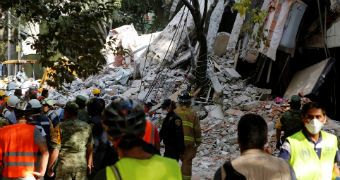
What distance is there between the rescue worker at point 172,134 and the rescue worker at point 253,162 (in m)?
2.91

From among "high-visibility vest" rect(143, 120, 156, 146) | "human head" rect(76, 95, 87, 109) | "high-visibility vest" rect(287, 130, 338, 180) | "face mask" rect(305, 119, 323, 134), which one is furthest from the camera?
"human head" rect(76, 95, 87, 109)

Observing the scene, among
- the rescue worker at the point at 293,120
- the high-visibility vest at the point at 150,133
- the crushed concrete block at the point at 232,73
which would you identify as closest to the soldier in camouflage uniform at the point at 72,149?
the high-visibility vest at the point at 150,133

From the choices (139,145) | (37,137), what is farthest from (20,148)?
(139,145)

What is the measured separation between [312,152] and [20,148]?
2752 millimetres

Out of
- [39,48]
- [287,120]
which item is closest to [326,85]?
[287,120]

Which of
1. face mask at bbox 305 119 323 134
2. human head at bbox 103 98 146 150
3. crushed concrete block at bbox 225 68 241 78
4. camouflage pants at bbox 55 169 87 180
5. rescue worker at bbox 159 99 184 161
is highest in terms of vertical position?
human head at bbox 103 98 146 150

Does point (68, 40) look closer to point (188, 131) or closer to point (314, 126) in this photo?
point (188, 131)

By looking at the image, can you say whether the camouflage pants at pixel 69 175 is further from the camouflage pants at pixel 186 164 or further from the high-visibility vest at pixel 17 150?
the camouflage pants at pixel 186 164

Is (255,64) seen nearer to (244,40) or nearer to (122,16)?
(244,40)

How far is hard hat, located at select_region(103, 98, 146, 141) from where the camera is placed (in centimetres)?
197

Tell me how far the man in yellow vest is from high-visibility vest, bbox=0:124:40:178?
2.43 m

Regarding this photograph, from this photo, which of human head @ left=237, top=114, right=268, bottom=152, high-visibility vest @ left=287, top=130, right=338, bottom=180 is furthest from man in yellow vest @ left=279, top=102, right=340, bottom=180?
human head @ left=237, top=114, right=268, bottom=152

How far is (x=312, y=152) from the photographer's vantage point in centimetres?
310

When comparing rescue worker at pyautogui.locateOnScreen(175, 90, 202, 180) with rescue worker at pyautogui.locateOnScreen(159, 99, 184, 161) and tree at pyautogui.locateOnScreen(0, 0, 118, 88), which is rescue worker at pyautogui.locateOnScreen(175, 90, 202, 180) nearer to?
rescue worker at pyautogui.locateOnScreen(159, 99, 184, 161)
